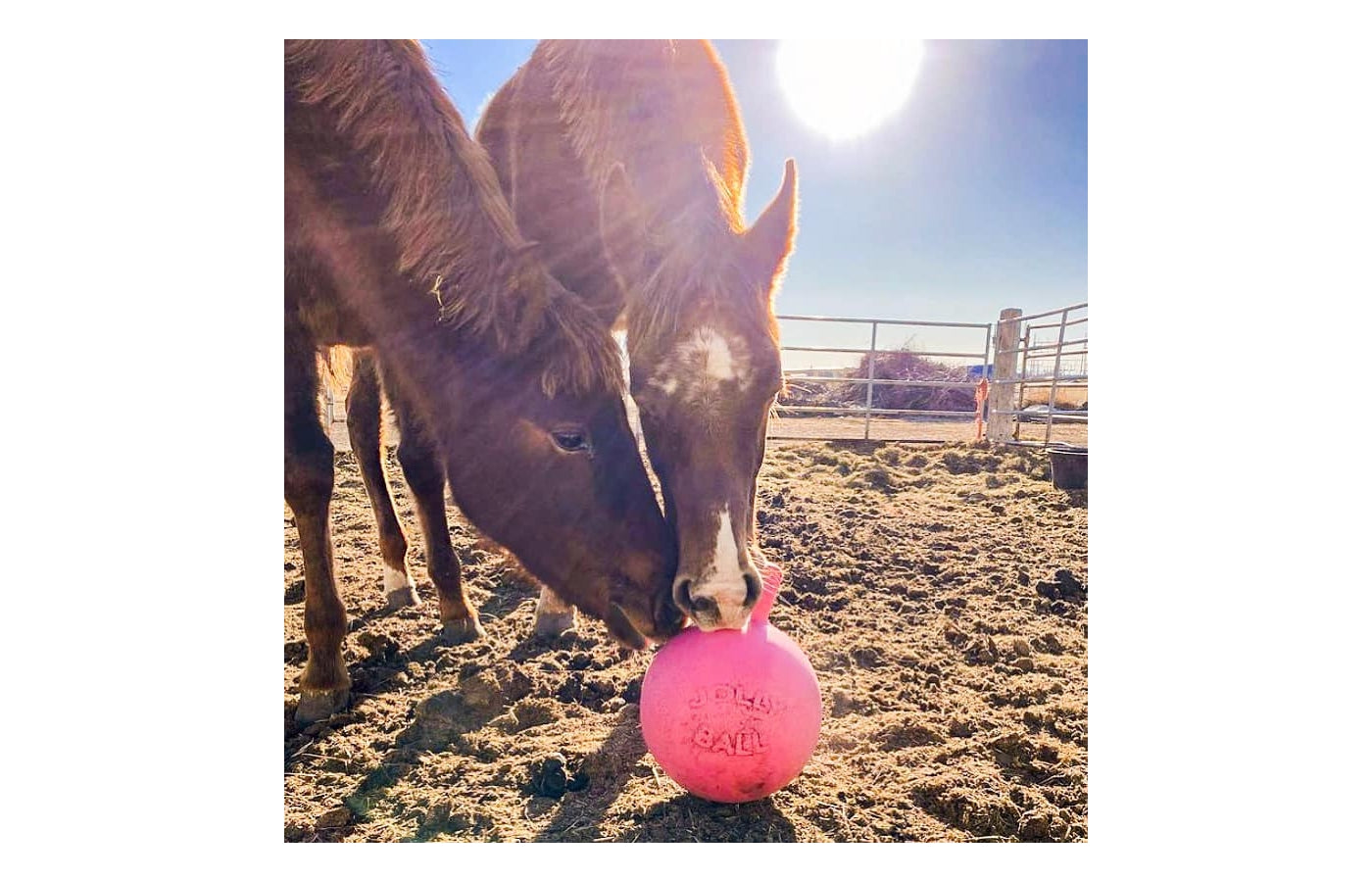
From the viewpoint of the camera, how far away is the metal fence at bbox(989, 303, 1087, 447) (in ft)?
18.5

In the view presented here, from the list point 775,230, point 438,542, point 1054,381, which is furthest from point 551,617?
point 1054,381

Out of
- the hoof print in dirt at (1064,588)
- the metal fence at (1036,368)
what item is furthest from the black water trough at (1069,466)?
the hoof print in dirt at (1064,588)

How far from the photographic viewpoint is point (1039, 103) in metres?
2.47

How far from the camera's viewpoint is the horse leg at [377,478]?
135 inches

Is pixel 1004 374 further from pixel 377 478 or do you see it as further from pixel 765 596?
pixel 765 596

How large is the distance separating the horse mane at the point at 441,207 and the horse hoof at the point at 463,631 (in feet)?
4.56

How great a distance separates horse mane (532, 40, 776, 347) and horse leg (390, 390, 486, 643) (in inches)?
52.5

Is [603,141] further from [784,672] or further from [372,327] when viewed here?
[784,672]

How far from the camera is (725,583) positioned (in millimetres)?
1763

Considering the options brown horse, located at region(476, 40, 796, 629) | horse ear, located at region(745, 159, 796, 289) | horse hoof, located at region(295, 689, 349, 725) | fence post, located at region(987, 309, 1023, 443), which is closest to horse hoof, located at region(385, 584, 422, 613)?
horse hoof, located at region(295, 689, 349, 725)

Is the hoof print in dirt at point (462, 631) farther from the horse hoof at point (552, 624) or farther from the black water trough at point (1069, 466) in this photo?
the black water trough at point (1069, 466)

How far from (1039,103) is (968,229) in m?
0.62

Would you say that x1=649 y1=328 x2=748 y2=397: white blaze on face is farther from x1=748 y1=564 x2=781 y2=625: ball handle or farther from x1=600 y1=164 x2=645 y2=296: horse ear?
A: x1=748 y1=564 x2=781 y2=625: ball handle

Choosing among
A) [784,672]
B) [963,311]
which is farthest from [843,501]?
[784,672]
